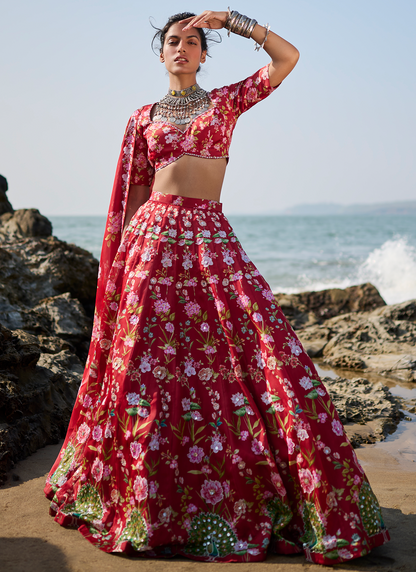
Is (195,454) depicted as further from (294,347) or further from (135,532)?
(294,347)

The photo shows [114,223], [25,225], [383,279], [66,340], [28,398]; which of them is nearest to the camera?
[114,223]

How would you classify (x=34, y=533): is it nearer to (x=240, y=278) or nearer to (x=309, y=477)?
(x=309, y=477)

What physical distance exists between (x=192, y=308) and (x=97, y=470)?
79 cm

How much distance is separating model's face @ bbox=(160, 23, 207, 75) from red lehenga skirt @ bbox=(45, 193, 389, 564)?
643mm

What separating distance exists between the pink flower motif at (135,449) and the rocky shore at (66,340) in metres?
1.03

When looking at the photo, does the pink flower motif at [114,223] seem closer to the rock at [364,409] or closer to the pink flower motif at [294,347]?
the pink flower motif at [294,347]

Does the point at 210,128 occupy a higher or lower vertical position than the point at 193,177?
higher

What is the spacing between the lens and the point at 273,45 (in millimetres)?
2463

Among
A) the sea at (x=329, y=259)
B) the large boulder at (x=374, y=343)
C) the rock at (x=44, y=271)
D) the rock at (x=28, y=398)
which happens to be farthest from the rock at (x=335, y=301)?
the rock at (x=28, y=398)

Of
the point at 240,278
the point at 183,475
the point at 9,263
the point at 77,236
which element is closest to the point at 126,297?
the point at 240,278

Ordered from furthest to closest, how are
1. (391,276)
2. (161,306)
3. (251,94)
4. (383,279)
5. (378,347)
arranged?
(383,279)
(391,276)
(378,347)
(251,94)
(161,306)

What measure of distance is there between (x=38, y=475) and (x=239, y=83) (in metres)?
2.24

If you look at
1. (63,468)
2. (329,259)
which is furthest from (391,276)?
(63,468)

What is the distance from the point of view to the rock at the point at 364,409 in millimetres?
3763
